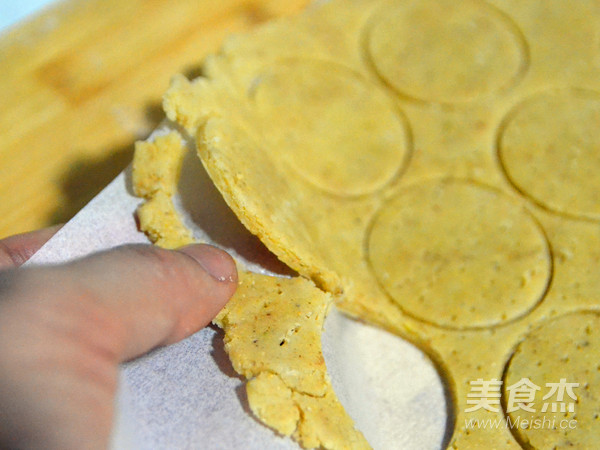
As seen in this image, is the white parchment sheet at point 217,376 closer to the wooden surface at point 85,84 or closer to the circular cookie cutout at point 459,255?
the circular cookie cutout at point 459,255

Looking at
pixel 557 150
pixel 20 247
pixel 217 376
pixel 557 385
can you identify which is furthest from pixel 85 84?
pixel 557 385

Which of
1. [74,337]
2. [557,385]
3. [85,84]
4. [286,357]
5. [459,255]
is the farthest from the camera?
[85,84]

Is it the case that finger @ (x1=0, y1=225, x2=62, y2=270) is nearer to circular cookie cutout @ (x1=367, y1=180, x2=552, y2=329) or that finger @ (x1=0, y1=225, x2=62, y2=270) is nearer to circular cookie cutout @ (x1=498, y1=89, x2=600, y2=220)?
circular cookie cutout @ (x1=367, y1=180, x2=552, y2=329)

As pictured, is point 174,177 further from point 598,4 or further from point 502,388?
point 598,4

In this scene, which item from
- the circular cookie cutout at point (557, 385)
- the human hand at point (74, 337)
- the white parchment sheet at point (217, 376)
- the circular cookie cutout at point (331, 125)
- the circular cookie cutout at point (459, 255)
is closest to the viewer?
the human hand at point (74, 337)

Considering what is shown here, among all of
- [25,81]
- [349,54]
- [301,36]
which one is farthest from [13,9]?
[349,54]

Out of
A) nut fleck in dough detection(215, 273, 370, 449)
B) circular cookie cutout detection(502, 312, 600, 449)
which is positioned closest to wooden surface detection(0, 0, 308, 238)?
nut fleck in dough detection(215, 273, 370, 449)

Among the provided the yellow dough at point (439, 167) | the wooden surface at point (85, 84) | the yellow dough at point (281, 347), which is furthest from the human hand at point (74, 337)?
the wooden surface at point (85, 84)

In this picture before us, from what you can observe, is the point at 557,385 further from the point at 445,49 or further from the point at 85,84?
the point at 85,84
